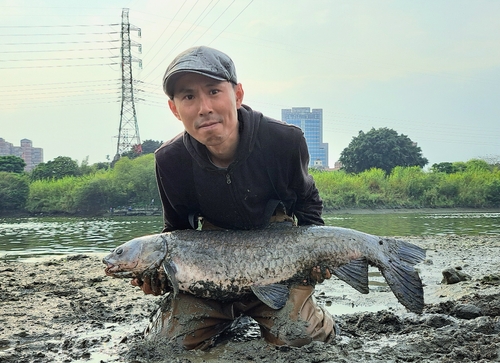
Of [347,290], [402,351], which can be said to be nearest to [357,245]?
[402,351]

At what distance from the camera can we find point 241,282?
347 cm

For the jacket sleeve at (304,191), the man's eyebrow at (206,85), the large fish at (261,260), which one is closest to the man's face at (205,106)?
the man's eyebrow at (206,85)

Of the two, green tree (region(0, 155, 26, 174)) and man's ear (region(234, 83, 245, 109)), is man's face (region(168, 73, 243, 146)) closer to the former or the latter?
man's ear (region(234, 83, 245, 109))

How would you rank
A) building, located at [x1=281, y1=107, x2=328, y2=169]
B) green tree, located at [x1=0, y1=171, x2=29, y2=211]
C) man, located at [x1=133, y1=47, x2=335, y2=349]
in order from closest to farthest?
1. man, located at [x1=133, y1=47, x2=335, y2=349]
2. green tree, located at [x1=0, y1=171, x2=29, y2=211]
3. building, located at [x1=281, y1=107, x2=328, y2=169]

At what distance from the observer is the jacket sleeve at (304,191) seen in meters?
3.72

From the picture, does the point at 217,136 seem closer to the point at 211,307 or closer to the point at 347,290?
the point at 211,307

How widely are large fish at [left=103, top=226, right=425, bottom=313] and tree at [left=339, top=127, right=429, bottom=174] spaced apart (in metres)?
48.7

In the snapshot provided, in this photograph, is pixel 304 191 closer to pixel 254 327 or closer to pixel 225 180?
pixel 225 180

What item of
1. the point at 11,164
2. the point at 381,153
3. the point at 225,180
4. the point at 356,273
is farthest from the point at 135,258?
the point at 11,164

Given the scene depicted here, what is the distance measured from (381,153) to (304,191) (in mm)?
49213

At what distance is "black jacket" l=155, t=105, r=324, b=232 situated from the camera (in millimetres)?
3596

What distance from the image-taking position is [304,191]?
385 centimetres

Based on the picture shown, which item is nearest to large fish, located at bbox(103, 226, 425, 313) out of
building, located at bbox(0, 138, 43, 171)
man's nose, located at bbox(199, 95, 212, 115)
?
man's nose, located at bbox(199, 95, 212, 115)

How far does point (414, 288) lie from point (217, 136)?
1658 millimetres
